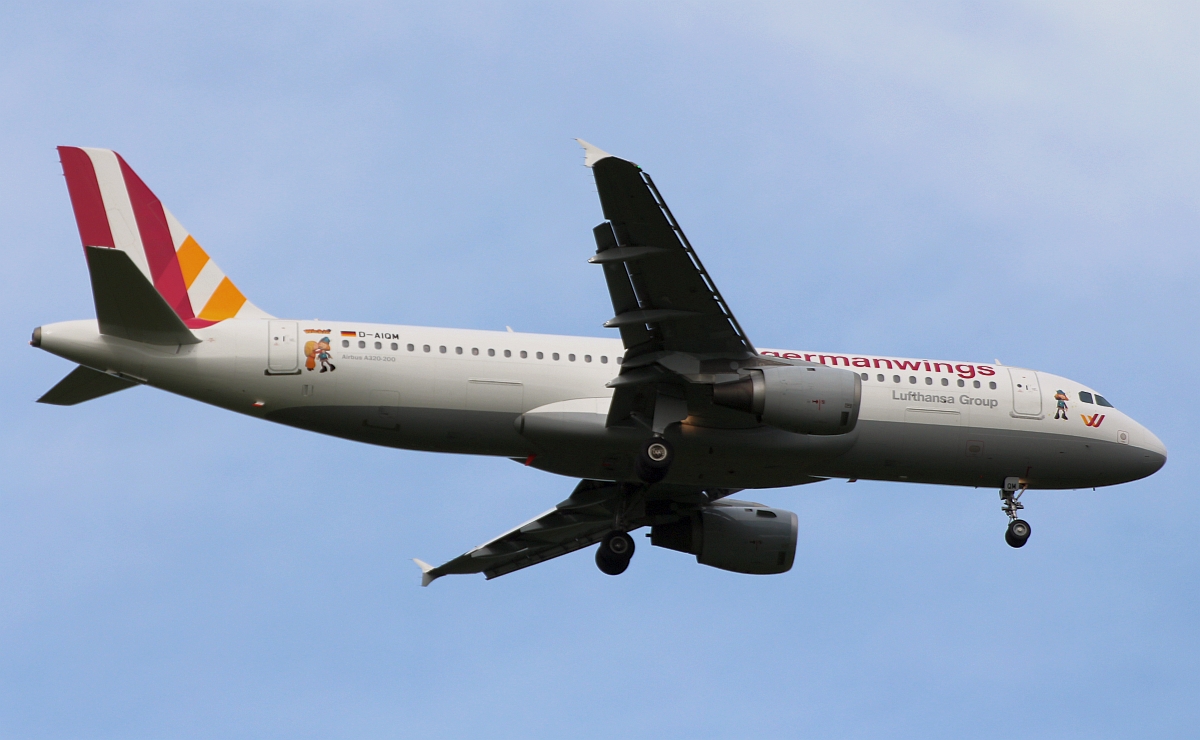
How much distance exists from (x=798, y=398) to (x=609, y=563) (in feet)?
21.1

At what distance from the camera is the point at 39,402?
24.8m

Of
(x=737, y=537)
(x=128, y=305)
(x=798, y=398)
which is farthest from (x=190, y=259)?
(x=737, y=537)

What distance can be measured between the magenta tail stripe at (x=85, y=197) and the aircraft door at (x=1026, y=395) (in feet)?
57.5

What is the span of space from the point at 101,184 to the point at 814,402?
1368cm

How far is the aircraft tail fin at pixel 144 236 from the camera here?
25.9 m

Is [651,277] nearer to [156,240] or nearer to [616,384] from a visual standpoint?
[616,384]

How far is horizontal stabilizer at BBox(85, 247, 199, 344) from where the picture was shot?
2259 cm

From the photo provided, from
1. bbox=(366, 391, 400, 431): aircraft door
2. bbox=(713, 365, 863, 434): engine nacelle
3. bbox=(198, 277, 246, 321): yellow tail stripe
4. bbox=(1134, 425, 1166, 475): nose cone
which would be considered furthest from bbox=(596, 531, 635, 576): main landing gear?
bbox=(1134, 425, 1166, 475): nose cone

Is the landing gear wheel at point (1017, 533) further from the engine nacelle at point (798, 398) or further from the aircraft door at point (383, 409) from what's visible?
the aircraft door at point (383, 409)

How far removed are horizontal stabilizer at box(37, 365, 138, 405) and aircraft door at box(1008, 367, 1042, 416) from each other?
16.7 metres

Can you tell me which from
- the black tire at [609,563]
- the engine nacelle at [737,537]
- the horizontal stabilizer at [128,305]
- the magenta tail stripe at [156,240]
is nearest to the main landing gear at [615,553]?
the black tire at [609,563]

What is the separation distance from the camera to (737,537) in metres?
29.5

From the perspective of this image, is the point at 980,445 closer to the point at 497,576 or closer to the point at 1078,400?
the point at 1078,400

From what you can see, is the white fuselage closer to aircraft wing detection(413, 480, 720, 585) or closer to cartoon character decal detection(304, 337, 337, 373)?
cartoon character decal detection(304, 337, 337, 373)
